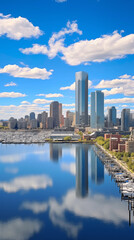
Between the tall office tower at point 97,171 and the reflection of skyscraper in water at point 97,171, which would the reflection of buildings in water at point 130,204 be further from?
the reflection of skyscraper in water at point 97,171

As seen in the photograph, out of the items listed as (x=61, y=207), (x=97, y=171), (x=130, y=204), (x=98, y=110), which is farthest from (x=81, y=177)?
(x=98, y=110)

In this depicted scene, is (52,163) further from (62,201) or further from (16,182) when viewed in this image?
(62,201)

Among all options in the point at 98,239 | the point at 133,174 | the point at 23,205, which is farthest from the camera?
the point at 133,174

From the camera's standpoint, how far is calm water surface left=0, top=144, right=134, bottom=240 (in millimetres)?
20172

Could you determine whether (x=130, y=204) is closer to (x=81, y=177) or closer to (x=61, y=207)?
(x=61, y=207)

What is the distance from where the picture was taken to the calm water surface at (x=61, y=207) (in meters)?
20.2

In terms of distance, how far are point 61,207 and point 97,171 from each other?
1881cm

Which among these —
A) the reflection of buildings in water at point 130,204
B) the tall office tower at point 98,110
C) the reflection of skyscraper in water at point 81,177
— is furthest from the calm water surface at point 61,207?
the tall office tower at point 98,110

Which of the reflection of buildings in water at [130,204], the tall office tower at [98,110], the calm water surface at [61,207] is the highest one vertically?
the tall office tower at [98,110]

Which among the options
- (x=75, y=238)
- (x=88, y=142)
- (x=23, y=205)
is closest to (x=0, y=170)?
(x=23, y=205)

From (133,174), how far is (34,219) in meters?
18.4

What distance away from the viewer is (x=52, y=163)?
51688mm

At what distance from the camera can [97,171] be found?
43062mm

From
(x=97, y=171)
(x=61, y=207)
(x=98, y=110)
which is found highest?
(x=98, y=110)
